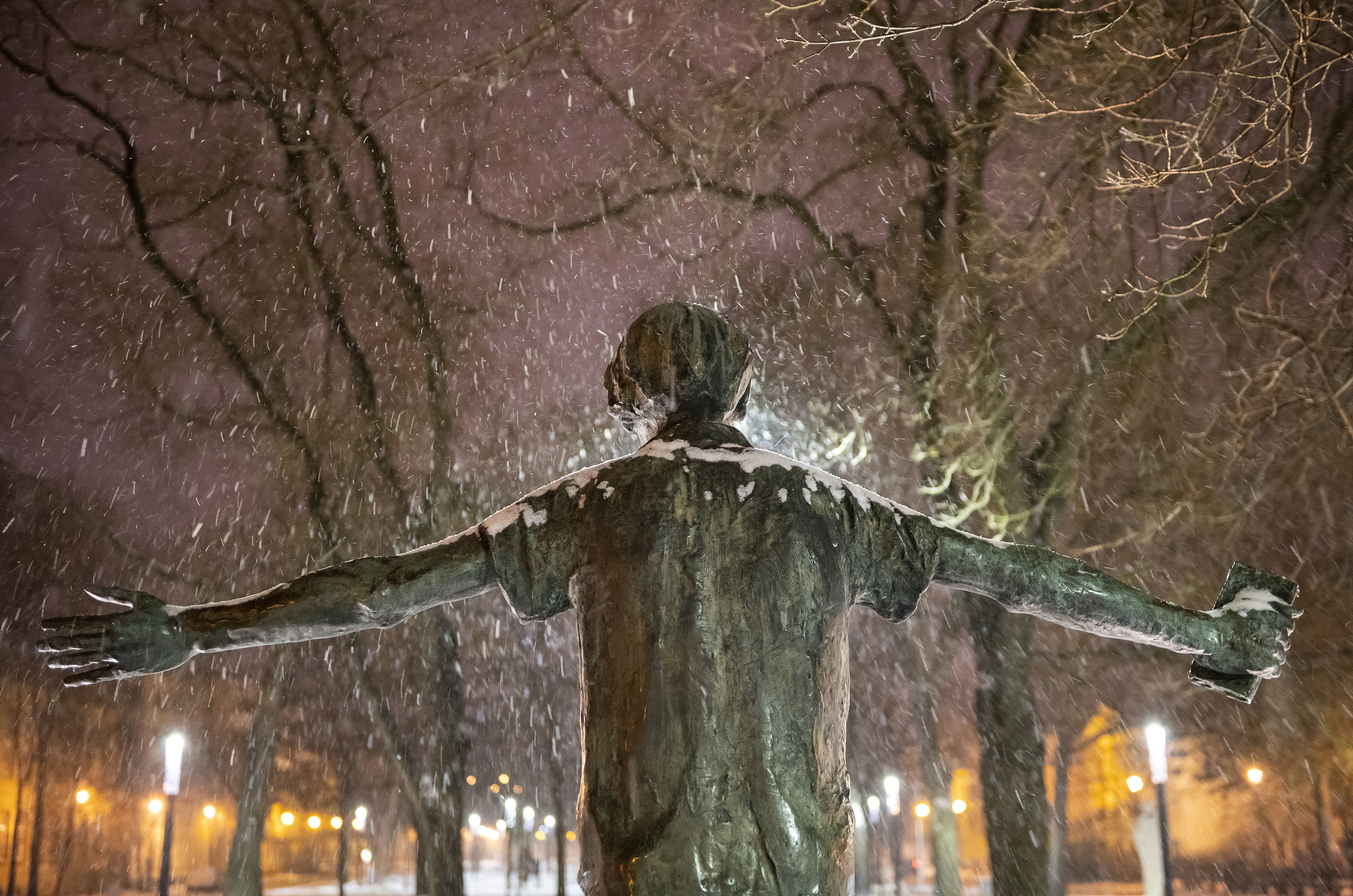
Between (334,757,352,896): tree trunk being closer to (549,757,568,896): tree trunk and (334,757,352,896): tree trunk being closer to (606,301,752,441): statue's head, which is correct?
(549,757,568,896): tree trunk

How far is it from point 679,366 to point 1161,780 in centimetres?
1427

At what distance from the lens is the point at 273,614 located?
2367 mm

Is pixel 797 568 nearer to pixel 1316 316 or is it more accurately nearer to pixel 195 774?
pixel 1316 316

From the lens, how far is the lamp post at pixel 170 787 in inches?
583

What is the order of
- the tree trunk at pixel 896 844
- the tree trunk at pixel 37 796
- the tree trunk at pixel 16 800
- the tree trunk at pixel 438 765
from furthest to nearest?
the tree trunk at pixel 896 844 → the tree trunk at pixel 37 796 → the tree trunk at pixel 16 800 → the tree trunk at pixel 438 765

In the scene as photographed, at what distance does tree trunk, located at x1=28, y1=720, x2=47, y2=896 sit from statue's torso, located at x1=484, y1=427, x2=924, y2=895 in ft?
73.9

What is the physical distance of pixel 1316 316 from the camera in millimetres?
10812

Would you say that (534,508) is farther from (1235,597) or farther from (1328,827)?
(1328,827)

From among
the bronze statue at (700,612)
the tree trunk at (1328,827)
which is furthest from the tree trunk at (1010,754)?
the tree trunk at (1328,827)

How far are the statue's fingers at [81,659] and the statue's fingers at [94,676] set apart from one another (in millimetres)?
16

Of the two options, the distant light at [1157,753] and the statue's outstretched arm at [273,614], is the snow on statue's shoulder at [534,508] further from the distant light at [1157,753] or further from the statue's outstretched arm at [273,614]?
the distant light at [1157,753]

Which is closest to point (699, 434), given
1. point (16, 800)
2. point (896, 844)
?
point (16, 800)

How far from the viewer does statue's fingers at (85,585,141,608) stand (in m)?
2.29

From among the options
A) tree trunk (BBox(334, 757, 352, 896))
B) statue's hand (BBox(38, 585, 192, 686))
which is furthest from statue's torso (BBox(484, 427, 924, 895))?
tree trunk (BBox(334, 757, 352, 896))
